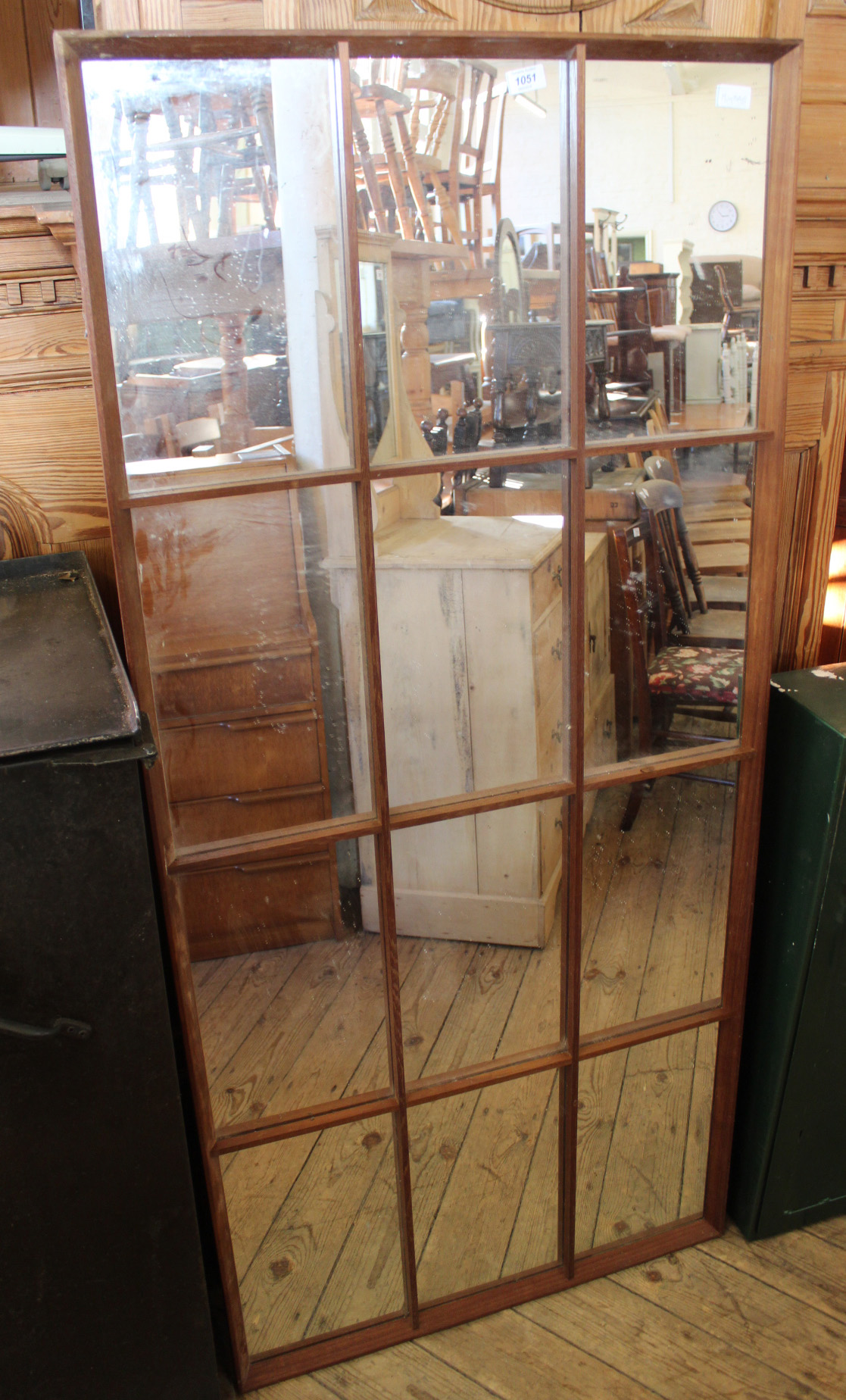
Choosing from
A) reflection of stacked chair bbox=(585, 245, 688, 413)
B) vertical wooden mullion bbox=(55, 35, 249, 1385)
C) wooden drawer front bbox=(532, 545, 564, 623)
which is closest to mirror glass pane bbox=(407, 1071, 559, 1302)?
vertical wooden mullion bbox=(55, 35, 249, 1385)

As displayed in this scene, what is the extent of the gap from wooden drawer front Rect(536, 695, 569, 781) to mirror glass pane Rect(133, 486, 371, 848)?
0.24m

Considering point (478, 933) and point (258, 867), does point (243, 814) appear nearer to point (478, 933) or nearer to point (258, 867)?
point (258, 867)

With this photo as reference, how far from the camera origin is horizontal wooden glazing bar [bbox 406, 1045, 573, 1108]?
1.43 m

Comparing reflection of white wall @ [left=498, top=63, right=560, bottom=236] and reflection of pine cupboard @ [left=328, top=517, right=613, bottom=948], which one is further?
reflection of pine cupboard @ [left=328, top=517, right=613, bottom=948]

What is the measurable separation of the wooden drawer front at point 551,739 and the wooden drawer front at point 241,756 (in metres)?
0.30

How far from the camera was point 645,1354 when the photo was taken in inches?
58.6

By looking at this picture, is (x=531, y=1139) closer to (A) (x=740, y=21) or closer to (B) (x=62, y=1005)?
(B) (x=62, y=1005)

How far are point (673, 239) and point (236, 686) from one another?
2.41 ft

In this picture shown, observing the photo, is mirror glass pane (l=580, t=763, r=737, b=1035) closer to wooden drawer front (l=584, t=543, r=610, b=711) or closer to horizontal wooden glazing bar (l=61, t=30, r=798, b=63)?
wooden drawer front (l=584, t=543, r=610, b=711)

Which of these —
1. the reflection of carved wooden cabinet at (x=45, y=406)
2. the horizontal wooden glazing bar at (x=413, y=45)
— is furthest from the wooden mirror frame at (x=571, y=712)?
the reflection of carved wooden cabinet at (x=45, y=406)

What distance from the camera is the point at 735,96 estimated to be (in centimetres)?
119

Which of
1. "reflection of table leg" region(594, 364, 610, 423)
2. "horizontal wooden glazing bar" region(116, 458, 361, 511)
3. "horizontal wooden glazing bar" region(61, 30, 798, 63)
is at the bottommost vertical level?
"horizontal wooden glazing bar" region(116, 458, 361, 511)

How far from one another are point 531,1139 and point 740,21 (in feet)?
4.98

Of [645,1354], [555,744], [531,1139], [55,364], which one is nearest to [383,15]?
[55,364]
